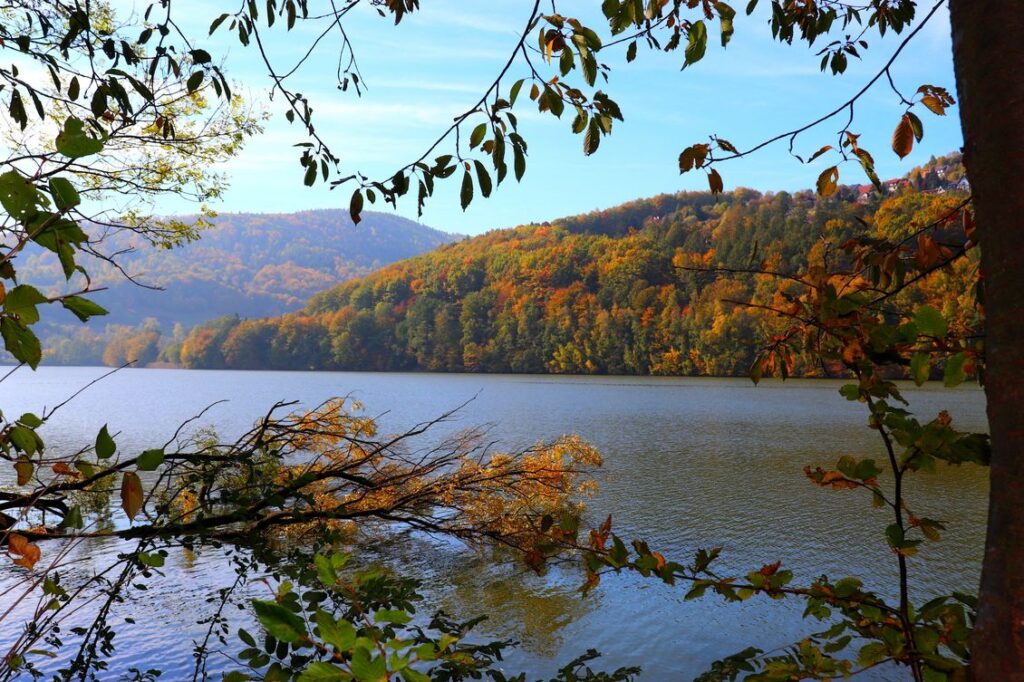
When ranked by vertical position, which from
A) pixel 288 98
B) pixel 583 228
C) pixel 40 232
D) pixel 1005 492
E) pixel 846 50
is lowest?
pixel 1005 492

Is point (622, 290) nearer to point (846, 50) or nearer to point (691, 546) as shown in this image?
point (691, 546)

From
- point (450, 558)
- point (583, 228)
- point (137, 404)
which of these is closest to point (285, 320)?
point (583, 228)

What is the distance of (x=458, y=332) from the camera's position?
283ft

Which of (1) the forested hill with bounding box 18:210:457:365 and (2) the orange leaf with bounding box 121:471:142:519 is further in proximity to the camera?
(1) the forested hill with bounding box 18:210:457:365

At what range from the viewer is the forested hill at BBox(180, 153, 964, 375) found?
6819 centimetres

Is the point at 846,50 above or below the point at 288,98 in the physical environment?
above

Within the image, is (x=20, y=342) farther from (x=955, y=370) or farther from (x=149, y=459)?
(x=955, y=370)

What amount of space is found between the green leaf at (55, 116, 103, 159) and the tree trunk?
1.04 m

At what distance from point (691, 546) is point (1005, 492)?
12509mm

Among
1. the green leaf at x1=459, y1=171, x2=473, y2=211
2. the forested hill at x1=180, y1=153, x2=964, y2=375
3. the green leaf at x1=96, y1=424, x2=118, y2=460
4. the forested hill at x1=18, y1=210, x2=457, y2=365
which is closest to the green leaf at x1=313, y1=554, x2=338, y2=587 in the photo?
the green leaf at x1=96, y1=424, x2=118, y2=460

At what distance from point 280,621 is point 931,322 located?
1031 millimetres

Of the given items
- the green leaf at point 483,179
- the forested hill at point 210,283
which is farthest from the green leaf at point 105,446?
the forested hill at point 210,283

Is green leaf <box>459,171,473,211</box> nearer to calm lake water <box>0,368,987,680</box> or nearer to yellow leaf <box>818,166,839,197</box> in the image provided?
yellow leaf <box>818,166,839,197</box>

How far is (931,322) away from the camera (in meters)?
1.18
